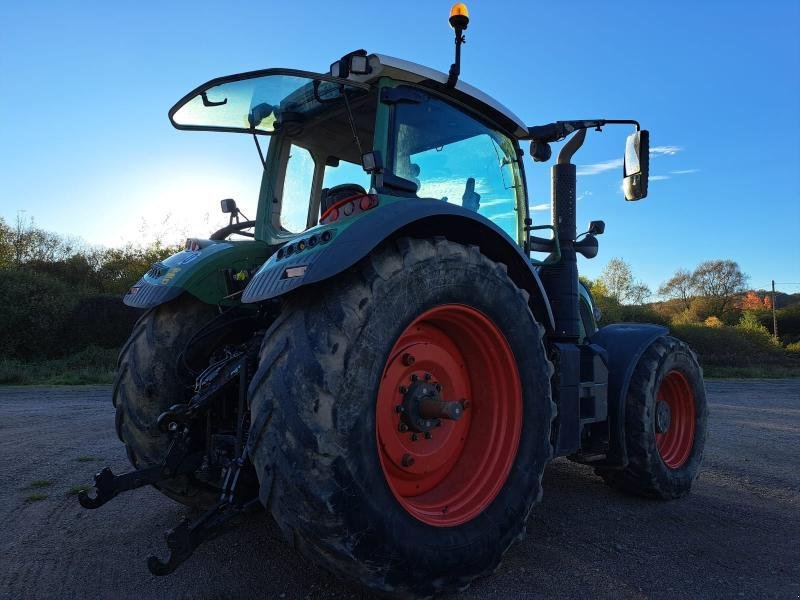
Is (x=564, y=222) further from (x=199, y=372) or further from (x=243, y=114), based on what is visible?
(x=199, y=372)

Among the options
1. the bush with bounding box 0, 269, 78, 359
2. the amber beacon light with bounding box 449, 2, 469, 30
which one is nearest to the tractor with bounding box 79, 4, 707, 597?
the amber beacon light with bounding box 449, 2, 469, 30

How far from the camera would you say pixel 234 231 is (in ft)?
12.8

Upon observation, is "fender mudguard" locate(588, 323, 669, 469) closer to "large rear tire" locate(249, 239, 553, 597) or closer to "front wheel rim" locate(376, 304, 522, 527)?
"large rear tire" locate(249, 239, 553, 597)

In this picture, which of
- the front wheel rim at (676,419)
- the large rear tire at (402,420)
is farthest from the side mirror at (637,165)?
A: the large rear tire at (402,420)

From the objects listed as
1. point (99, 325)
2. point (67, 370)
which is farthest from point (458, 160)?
point (99, 325)

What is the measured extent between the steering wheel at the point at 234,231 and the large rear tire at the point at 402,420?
1.87 metres

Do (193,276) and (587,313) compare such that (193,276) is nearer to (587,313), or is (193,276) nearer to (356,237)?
(356,237)

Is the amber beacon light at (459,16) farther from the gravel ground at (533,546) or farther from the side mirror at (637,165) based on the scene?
the gravel ground at (533,546)

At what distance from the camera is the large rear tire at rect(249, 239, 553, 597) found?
6.00 feet

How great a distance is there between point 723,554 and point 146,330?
315 centimetres

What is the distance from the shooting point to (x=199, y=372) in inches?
115

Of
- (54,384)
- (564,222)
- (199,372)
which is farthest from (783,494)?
(54,384)

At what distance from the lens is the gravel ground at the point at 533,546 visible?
2.32 metres

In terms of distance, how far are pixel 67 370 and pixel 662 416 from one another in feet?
57.9
